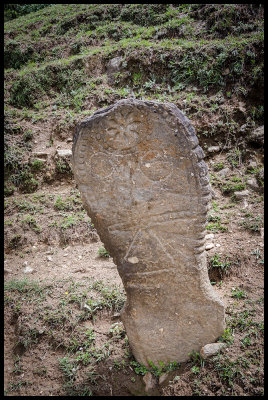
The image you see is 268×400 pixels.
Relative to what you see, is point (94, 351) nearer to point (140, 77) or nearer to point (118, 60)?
point (140, 77)

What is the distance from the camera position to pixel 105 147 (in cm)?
186

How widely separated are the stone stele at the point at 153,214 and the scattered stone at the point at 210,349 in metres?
0.05

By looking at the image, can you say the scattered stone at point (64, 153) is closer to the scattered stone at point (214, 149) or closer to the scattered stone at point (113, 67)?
the scattered stone at point (113, 67)

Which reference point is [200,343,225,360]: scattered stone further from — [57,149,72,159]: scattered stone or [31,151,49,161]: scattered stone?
[31,151,49,161]: scattered stone

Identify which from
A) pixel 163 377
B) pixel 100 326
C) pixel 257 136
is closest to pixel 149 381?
pixel 163 377

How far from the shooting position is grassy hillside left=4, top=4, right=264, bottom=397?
2158 mm

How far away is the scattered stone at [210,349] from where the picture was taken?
197 cm

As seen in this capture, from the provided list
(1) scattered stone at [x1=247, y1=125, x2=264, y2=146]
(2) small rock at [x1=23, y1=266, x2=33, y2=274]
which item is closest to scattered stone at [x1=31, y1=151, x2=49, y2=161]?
(2) small rock at [x1=23, y1=266, x2=33, y2=274]

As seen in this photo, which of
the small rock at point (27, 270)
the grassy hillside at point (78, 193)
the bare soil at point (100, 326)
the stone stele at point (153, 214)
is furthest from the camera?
the small rock at point (27, 270)

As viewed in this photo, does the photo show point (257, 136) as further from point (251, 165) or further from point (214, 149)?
point (214, 149)

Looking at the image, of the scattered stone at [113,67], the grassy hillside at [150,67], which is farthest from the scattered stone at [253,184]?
the scattered stone at [113,67]

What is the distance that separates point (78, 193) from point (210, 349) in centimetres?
289
